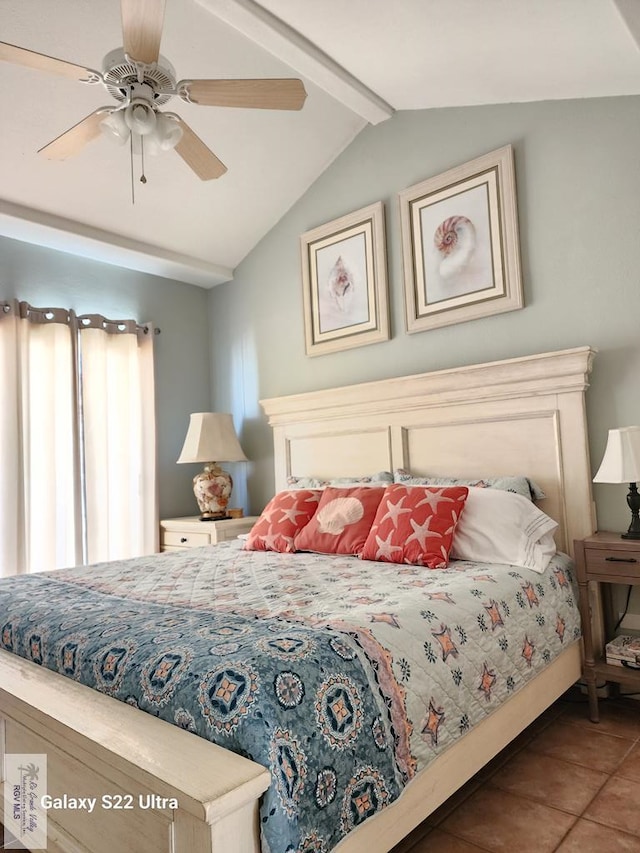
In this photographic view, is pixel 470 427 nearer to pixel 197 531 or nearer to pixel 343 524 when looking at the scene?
pixel 343 524

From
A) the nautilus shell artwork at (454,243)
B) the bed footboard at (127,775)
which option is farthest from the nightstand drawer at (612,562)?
the bed footboard at (127,775)

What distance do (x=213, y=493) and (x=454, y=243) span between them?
6.97 feet

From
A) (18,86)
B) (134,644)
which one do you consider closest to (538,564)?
(134,644)

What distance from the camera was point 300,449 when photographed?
12.4 feet

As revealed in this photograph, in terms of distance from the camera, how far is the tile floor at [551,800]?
5.34ft

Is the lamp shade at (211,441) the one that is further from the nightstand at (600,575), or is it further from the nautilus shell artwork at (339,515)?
the nightstand at (600,575)

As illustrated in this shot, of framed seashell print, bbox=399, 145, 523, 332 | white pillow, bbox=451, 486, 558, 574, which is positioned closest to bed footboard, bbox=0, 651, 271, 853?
white pillow, bbox=451, 486, 558, 574

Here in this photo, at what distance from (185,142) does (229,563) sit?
65.4 inches

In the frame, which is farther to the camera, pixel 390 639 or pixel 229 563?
pixel 229 563

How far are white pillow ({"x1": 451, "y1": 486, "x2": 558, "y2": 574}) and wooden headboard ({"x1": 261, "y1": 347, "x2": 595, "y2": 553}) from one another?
27 cm

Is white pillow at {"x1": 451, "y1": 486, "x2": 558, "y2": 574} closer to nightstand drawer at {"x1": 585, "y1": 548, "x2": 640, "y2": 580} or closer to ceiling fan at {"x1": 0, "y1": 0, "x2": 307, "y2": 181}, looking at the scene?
nightstand drawer at {"x1": 585, "y1": 548, "x2": 640, "y2": 580}

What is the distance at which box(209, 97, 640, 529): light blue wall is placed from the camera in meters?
2.58

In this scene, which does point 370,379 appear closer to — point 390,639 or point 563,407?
point 563,407

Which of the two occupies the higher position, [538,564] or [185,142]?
[185,142]
